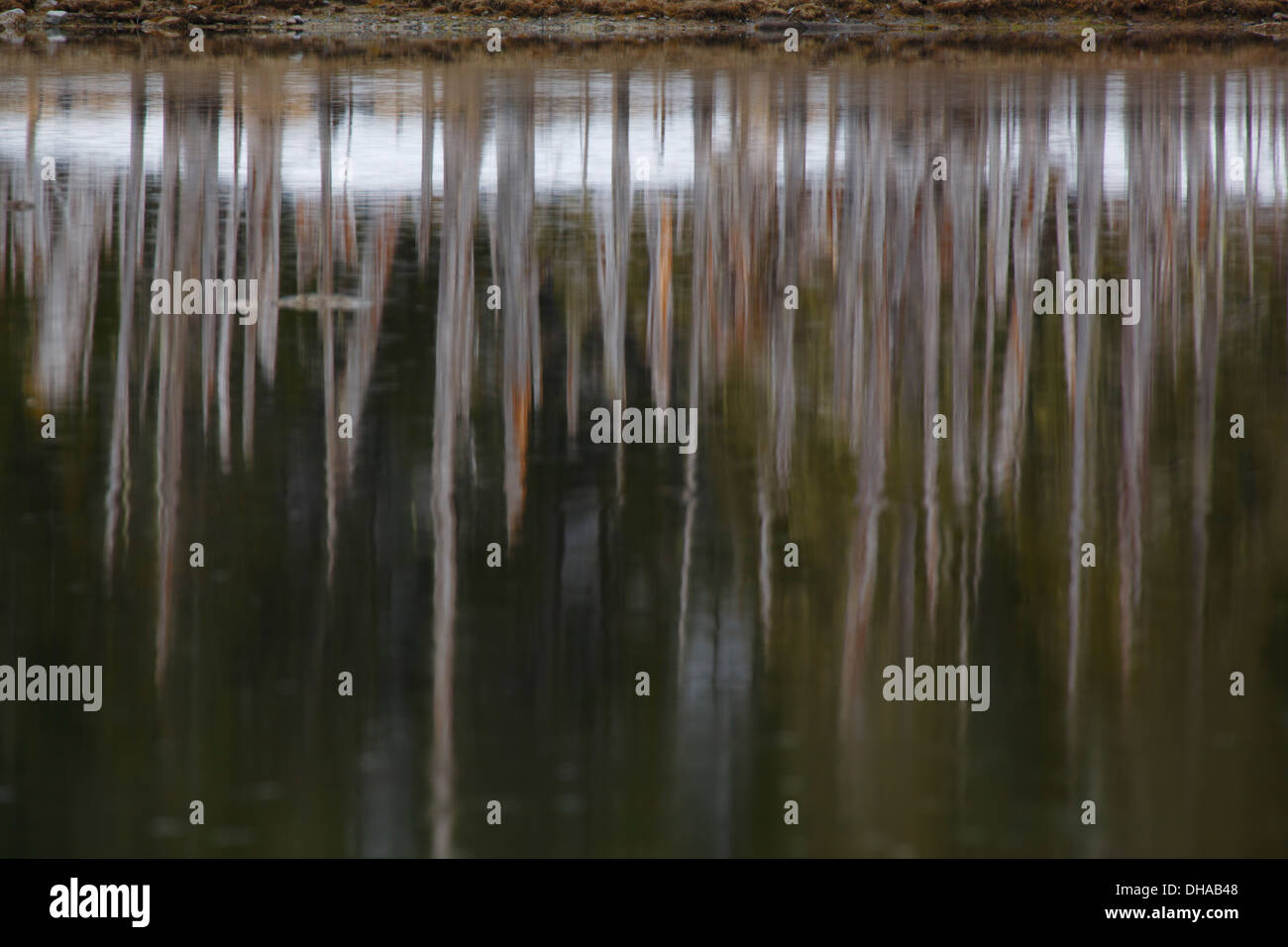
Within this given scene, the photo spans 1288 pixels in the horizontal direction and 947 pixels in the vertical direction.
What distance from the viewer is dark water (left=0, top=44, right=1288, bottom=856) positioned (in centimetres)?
664

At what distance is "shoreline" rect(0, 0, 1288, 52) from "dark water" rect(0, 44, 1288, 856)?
47864 millimetres

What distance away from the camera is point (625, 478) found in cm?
1054

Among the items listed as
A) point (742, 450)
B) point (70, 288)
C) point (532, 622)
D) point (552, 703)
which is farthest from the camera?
point (70, 288)

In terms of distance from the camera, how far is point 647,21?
→ 7356cm

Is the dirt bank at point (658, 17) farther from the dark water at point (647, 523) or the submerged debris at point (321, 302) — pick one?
the submerged debris at point (321, 302)

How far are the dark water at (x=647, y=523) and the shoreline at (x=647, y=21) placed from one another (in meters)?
47.9

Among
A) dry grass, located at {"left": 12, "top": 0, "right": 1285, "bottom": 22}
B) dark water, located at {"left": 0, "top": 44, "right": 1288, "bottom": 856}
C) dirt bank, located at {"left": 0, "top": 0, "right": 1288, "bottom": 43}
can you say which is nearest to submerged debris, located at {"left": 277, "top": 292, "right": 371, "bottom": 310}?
dark water, located at {"left": 0, "top": 44, "right": 1288, "bottom": 856}

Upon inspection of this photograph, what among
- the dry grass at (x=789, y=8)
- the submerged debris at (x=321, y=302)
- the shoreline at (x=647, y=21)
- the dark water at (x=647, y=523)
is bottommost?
the dark water at (x=647, y=523)

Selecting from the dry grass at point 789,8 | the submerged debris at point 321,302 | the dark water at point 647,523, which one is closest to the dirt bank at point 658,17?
the dry grass at point 789,8

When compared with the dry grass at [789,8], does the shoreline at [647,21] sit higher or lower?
lower

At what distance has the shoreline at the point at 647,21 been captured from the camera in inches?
2667
